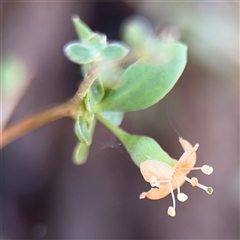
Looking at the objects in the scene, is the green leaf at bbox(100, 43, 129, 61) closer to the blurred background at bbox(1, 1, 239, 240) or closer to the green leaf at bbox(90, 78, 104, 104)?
the green leaf at bbox(90, 78, 104, 104)

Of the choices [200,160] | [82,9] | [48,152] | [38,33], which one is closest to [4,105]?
[48,152]

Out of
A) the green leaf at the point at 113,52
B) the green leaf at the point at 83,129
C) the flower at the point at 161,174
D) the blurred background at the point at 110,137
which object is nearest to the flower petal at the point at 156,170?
the flower at the point at 161,174

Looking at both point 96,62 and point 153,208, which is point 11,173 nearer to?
point 153,208

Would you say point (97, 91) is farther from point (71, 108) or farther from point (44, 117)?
point (44, 117)

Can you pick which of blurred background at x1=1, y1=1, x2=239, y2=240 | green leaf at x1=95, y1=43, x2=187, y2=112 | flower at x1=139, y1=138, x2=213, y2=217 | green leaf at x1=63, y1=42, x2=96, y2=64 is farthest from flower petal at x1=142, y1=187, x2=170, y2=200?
blurred background at x1=1, y1=1, x2=239, y2=240

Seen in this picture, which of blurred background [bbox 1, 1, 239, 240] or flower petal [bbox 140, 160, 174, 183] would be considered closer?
flower petal [bbox 140, 160, 174, 183]

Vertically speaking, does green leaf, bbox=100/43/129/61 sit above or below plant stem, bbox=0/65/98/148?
above

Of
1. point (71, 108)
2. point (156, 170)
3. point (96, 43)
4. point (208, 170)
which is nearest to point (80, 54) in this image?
point (96, 43)
